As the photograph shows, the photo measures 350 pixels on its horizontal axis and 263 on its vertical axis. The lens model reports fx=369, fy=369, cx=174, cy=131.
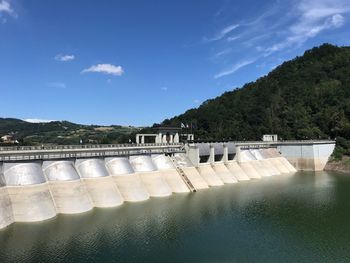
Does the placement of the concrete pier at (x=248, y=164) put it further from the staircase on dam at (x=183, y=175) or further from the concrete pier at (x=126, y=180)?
the concrete pier at (x=126, y=180)

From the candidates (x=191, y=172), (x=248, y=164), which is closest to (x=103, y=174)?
(x=191, y=172)

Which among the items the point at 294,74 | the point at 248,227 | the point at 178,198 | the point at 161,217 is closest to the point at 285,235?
the point at 248,227

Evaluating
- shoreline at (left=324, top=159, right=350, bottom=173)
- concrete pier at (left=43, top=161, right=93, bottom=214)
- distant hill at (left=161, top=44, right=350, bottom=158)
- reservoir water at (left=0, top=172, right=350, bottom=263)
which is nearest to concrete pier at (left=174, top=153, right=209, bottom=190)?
reservoir water at (left=0, top=172, right=350, bottom=263)

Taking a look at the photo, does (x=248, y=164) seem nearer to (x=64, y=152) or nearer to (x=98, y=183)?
(x=98, y=183)

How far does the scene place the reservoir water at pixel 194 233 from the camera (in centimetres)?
3506

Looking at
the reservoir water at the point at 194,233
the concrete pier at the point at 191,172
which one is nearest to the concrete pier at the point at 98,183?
the reservoir water at the point at 194,233

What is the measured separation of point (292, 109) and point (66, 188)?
119 metres

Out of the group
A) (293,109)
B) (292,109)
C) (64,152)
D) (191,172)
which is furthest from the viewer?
(292,109)

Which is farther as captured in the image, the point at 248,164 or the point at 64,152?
the point at 248,164

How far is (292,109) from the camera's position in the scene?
150500 mm

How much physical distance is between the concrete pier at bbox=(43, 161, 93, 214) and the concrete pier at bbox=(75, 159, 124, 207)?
1548mm

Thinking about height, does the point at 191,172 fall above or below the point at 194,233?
above

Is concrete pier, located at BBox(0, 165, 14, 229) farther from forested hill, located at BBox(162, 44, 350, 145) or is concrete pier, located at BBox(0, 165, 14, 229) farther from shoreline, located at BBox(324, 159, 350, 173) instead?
forested hill, located at BBox(162, 44, 350, 145)

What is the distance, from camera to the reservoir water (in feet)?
115
